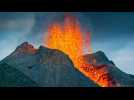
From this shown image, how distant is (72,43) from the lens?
4.38 metres

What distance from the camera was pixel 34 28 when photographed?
4324mm

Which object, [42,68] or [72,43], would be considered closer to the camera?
[42,68]

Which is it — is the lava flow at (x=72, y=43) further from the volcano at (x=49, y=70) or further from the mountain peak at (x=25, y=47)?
the mountain peak at (x=25, y=47)

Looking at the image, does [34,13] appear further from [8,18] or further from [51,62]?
[51,62]

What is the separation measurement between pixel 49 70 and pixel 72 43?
0.39m

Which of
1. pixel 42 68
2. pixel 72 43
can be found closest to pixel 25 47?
pixel 42 68

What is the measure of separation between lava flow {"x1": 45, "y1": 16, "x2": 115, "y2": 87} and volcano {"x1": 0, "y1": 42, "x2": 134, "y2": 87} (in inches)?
1.4

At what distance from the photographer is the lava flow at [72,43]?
4316mm

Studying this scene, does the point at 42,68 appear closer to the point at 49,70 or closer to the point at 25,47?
the point at 49,70

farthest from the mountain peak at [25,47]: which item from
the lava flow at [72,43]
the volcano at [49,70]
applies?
the lava flow at [72,43]
